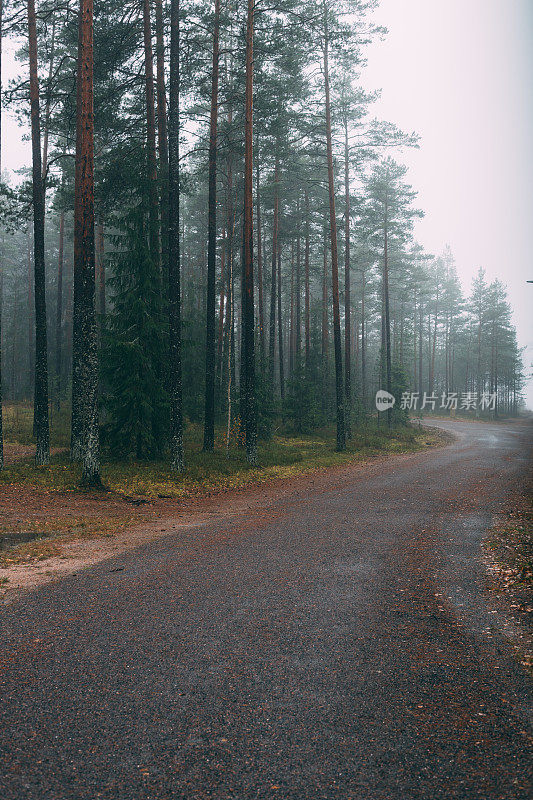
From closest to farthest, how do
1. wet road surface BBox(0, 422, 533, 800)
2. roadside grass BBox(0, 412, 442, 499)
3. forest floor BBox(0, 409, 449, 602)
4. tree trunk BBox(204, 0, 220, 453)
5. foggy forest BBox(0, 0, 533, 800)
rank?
1. wet road surface BBox(0, 422, 533, 800)
2. foggy forest BBox(0, 0, 533, 800)
3. forest floor BBox(0, 409, 449, 602)
4. roadside grass BBox(0, 412, 442, 499)
5. tree trunk BBox(204, 0, 220, 453)

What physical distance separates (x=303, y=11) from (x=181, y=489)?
1886 centimetres

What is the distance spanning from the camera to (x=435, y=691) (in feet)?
11.7

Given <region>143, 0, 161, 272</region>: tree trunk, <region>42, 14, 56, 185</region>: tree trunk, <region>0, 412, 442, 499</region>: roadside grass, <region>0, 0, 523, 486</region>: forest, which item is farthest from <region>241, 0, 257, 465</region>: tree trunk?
<region>42, 14, 56, 185</region>: tree trunk

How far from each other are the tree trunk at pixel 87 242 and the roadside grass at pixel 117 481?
111 centimetres

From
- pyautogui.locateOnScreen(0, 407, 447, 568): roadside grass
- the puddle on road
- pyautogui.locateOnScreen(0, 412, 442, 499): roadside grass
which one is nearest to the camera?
the puddle on road

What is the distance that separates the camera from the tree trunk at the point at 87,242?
1094cm

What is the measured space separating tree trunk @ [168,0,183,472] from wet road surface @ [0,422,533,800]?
268 inches

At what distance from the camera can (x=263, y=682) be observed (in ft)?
12.0

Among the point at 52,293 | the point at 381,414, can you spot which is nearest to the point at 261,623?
the point at 381,414

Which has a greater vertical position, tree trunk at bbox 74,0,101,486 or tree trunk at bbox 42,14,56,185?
tree trunk at bbox 42,14,56,185

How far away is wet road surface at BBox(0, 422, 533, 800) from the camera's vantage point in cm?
269

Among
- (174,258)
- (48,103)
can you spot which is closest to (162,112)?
(48,103)

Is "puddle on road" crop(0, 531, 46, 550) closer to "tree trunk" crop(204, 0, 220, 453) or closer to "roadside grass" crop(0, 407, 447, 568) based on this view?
"roadside grass" crop(0, 407, 447, 568)

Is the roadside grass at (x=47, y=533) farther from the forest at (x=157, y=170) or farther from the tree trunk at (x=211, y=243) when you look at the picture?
the tree trunk at (x=211, y=243)
